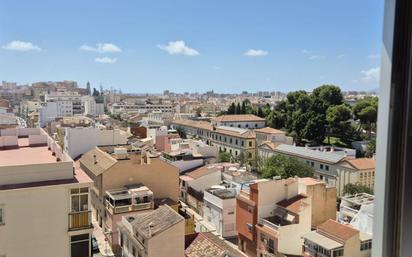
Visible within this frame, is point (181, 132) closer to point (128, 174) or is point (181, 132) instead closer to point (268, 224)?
point (128, 174)

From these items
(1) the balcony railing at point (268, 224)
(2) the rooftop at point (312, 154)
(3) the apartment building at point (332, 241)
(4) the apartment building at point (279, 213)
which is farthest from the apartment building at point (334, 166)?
(3) the apartment building at point (332, 241)

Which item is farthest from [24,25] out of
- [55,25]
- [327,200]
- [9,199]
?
[327,200]

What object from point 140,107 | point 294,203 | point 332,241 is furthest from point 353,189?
point 140,107

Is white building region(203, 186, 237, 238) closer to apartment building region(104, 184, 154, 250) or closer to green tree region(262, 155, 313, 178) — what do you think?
apartment building region(104, 184, 154, 250)

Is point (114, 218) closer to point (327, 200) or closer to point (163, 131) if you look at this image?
point (327, 200)

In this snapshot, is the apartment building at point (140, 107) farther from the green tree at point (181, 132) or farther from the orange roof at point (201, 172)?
the orange roof at point (201, 172)

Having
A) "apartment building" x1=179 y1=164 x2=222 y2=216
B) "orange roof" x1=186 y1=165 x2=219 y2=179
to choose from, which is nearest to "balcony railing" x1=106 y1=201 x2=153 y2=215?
"apartment building" x1=179 y1=164 x2=222 y2=216
